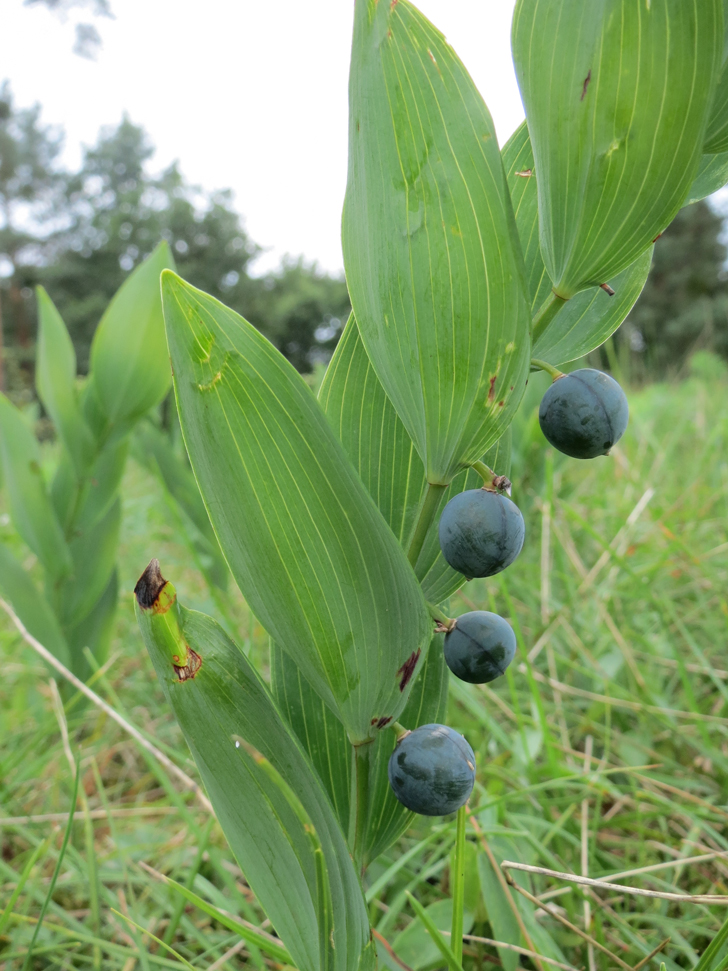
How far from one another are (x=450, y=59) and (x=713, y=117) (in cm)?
16

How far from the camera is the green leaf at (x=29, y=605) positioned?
1.20m

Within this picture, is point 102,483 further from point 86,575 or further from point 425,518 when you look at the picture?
point 425,518

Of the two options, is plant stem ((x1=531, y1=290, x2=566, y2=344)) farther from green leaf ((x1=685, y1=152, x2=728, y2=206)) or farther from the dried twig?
the dried twig

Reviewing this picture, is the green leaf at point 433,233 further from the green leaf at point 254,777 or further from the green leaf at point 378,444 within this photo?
the green leaf at point 254,777

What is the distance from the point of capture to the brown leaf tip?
0.40 meters

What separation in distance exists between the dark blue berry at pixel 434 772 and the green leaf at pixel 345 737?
0.35ft

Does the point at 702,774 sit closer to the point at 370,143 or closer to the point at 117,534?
the point at 370,143

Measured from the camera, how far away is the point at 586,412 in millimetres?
393

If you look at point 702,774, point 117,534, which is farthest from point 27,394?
point 702,774

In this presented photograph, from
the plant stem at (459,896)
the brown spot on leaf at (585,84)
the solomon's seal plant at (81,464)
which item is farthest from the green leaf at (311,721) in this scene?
the solomon's seal plant at (81,464)

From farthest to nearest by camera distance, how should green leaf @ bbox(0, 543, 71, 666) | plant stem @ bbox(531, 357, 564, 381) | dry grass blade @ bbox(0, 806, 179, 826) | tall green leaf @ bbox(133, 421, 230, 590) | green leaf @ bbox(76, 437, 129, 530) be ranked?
tall green leaf @ bbox(133, 421, 230, 590), green leaf @ bbox(76, 437, 129, 530), green leaf @ bbox(0, 543, 71, 666), dry grass blade @ bbox(0, 806, 179, 826), plant stem @ bbox(531, 357, 564, 381)

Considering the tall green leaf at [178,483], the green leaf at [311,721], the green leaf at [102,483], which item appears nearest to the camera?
the green leaf at [311,721]

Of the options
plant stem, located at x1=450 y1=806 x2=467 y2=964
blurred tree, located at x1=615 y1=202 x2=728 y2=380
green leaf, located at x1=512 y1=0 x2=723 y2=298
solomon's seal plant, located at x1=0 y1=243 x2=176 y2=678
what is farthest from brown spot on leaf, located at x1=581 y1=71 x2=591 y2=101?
blurred tree, located at x1=615 y1=202 x2=728 y2=380

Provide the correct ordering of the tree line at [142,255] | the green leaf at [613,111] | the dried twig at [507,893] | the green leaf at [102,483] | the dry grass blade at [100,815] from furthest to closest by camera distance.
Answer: the tree line at [142,255] < the green leaf at [102,483] < the dry grass blade at [100,815] < the dried twig at [507,893] < the green leaf at [613,111]
